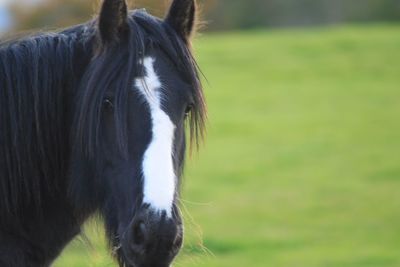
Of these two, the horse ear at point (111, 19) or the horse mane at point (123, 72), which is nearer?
the horse mane at point (123, 72)

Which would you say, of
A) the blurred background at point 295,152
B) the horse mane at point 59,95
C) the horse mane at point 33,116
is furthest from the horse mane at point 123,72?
the blurred background at point 295,152

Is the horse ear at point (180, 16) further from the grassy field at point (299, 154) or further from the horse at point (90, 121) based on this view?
the grassy field at point (299, 154)

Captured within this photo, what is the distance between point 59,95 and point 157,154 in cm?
75

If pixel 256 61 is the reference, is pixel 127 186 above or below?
above

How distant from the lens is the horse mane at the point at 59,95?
15.2ft

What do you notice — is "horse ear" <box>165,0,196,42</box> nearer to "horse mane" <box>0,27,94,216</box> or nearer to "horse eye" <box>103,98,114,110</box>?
"horse mane" <box>0,27,94,216</box>

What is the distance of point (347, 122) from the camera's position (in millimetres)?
26703

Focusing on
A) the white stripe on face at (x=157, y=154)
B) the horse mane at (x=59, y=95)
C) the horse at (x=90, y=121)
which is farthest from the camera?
the horse mane at (x=59, y=95)

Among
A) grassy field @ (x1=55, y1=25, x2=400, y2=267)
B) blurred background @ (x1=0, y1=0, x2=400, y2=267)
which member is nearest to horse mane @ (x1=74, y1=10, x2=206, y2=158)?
blurred background @ (x1=0, y1=0, x2=400, y2=267)

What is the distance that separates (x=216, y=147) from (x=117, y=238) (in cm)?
1962

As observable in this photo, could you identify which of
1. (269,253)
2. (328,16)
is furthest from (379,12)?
(269,253)

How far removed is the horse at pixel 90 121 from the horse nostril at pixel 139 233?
80 millimetres

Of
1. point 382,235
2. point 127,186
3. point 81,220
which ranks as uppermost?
point 127,186

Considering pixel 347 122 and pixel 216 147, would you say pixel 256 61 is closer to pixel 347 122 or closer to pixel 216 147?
pixel 347 122
